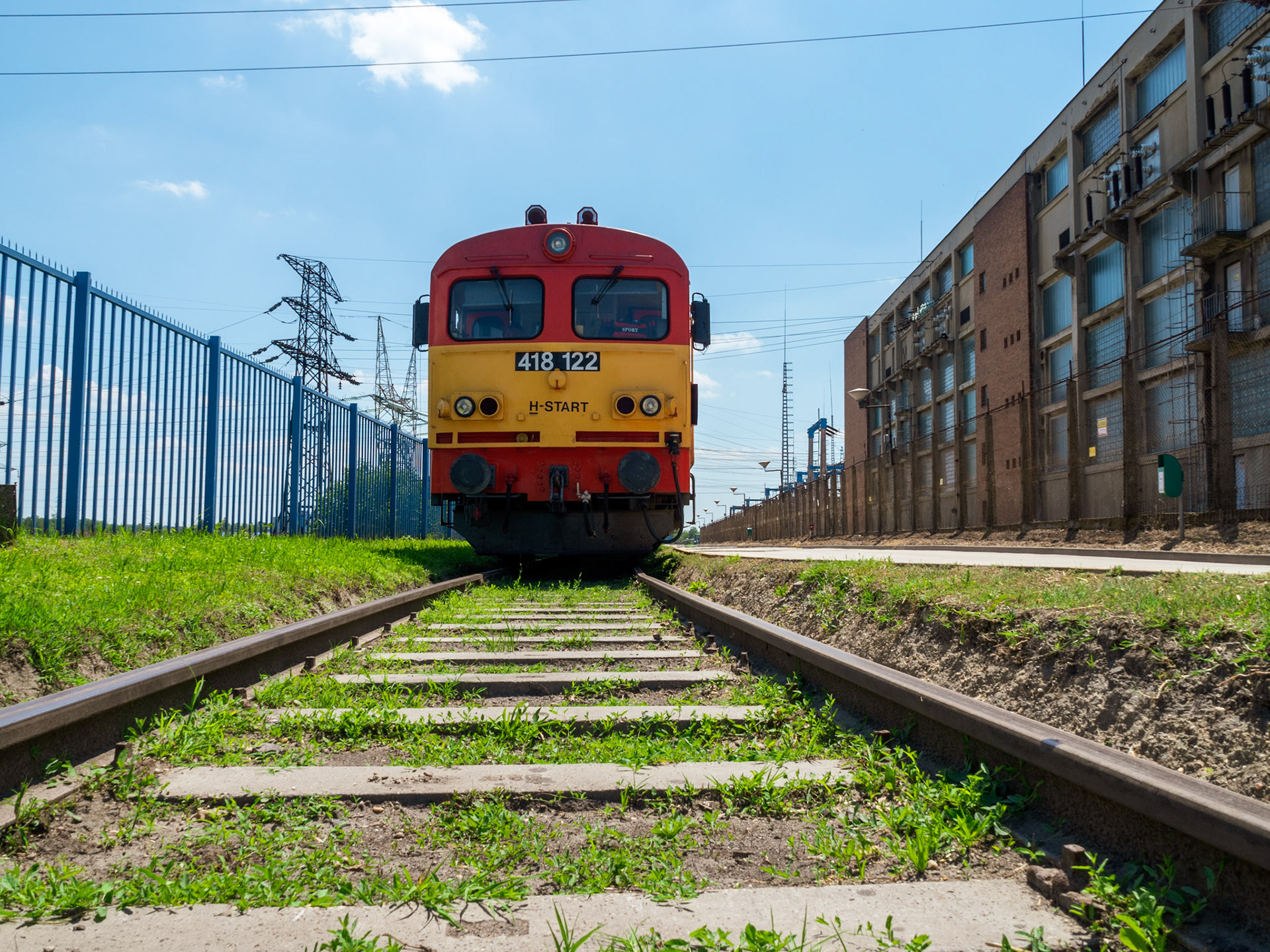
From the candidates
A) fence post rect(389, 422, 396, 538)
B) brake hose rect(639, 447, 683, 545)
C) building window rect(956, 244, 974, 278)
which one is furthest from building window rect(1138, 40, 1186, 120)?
fence post rect(389, 422, 396, 538)

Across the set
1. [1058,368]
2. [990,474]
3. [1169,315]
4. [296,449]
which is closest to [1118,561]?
[990,474]

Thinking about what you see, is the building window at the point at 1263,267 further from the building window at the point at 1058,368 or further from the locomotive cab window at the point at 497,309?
the locomotive cab window at the point at 497,309

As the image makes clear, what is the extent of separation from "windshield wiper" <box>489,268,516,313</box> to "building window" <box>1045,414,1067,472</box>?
10.0 meters

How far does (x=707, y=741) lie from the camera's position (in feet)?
9.49

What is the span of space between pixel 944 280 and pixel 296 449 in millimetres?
33486

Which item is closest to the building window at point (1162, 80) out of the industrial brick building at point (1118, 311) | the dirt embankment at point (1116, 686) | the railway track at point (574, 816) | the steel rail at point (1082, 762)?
the industrial brick building at point (1118, 311)

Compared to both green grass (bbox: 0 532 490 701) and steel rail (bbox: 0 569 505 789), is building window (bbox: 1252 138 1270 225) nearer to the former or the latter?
green grass (bbox: 0 532 490 701)

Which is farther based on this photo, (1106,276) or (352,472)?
(1106,276)

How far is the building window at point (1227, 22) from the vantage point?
57.2ft

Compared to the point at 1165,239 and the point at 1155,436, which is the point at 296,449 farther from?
the point at 1165,239

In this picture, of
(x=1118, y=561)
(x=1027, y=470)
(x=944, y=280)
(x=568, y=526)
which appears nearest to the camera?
(x=1118, y=561)

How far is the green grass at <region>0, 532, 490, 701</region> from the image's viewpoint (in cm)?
344

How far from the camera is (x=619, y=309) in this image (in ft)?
30.9

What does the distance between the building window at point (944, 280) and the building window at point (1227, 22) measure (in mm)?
17540
